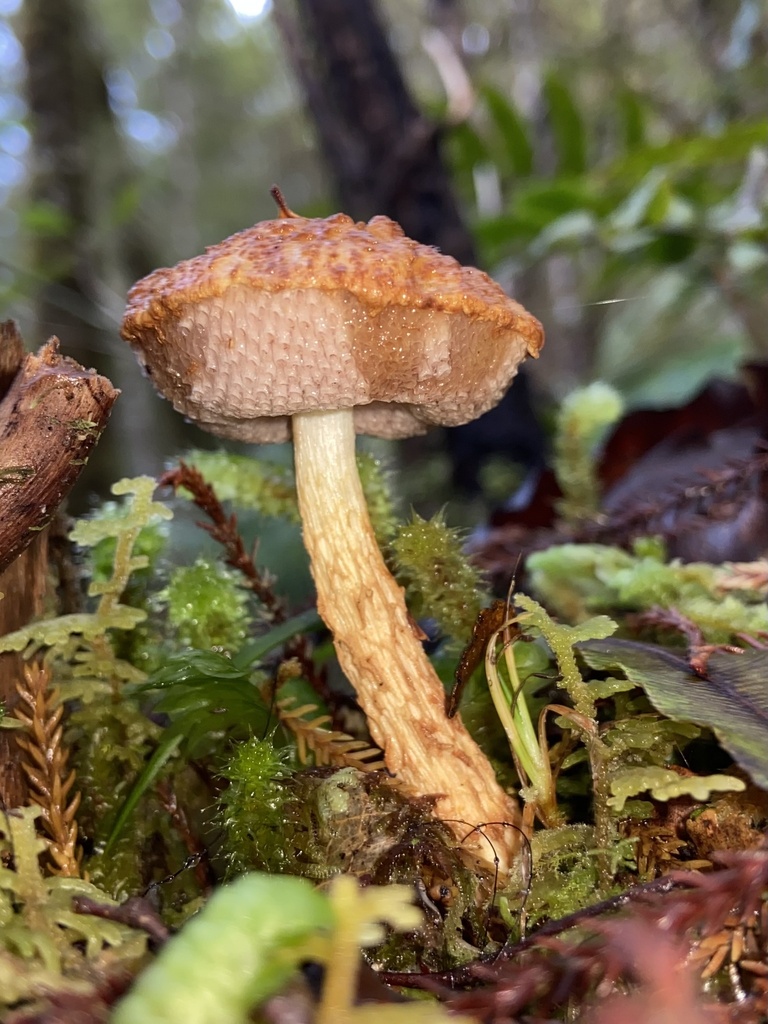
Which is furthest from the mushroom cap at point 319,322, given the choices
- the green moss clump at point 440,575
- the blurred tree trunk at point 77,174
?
the blurred tree trunk at point 77,174

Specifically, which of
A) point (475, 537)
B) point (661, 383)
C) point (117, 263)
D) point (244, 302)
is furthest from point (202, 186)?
point (244, 302)

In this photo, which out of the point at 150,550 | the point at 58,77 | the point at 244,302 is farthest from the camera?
the point at 58,77

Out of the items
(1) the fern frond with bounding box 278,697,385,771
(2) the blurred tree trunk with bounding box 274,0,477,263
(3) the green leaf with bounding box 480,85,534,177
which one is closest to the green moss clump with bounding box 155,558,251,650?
(1) the fern frond with bounding box 278,697,385,771

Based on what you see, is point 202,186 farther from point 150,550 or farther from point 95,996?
point 95,996

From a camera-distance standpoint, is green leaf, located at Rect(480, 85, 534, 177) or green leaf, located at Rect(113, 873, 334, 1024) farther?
green leaf, located at Rect(480, 85, 534, 177)

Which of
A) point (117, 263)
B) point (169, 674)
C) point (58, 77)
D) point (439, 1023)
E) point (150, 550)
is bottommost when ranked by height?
point (439, 1023)

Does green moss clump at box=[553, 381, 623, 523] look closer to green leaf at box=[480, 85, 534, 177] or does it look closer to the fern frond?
the fern frond
